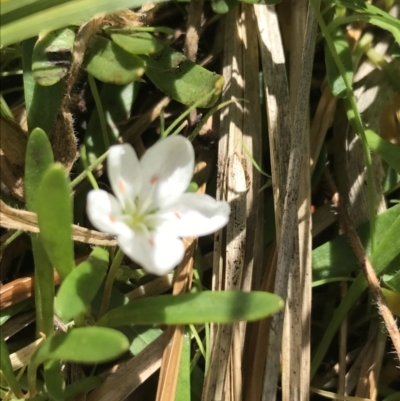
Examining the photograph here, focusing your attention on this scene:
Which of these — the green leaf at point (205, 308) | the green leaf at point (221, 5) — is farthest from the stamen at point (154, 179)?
the green leaf at point (221, 5)

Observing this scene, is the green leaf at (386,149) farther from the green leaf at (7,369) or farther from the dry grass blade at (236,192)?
the green leaf at (7,369)

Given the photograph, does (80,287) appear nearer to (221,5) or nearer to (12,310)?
(12,310)

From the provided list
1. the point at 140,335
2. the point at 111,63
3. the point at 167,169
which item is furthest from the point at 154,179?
the point at 140,335

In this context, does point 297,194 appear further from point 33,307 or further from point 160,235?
point 33,307

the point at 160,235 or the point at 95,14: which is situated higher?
the point at 95,14

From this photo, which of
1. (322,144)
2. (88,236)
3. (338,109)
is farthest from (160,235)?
(338,109)

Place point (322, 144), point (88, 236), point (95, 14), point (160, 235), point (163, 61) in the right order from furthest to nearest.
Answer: point (322, 144) → point (163, 61) → point (88, 236) → point (95, 14) → point (160, 235)
